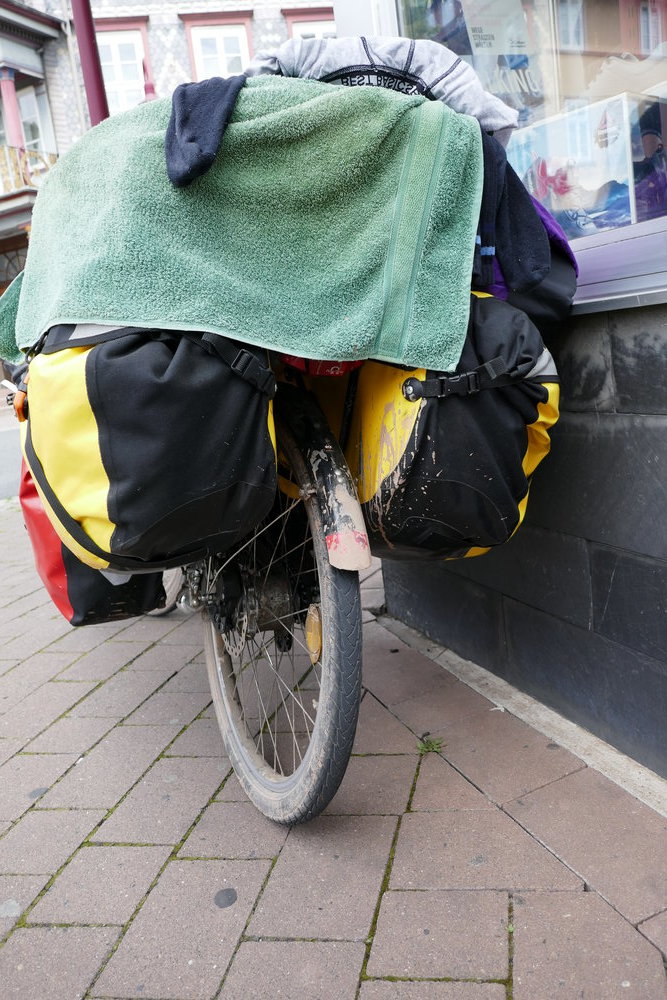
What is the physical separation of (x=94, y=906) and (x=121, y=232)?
1389mm

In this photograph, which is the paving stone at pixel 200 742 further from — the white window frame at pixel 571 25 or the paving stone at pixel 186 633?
the white window frame at pixel 571 25

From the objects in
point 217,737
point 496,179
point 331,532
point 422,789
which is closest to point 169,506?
point 331,532

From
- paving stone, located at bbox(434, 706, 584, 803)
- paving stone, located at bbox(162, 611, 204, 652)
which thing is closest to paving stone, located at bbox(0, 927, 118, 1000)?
paving stone, located at bbox(434, 706, 584, 803)

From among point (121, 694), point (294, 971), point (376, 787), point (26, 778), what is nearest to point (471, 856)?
point (376, 787)

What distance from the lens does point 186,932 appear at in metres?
1.72

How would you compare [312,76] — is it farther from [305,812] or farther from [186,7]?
[186,7]

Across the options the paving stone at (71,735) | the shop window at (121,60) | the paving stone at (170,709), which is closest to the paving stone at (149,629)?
the paving stone at (170,709)

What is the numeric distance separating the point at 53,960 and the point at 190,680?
133 cm

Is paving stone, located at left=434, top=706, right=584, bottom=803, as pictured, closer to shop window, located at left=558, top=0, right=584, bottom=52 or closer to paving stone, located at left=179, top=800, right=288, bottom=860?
paving stone, located at left=179, top=800, right=288, bottom=860

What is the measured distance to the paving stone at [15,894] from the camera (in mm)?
1818

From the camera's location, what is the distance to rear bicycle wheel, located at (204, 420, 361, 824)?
1728 mm

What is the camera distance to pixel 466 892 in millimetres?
1733

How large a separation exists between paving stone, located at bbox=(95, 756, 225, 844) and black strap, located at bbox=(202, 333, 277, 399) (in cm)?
115

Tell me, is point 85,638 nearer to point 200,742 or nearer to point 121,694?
point 121,694
